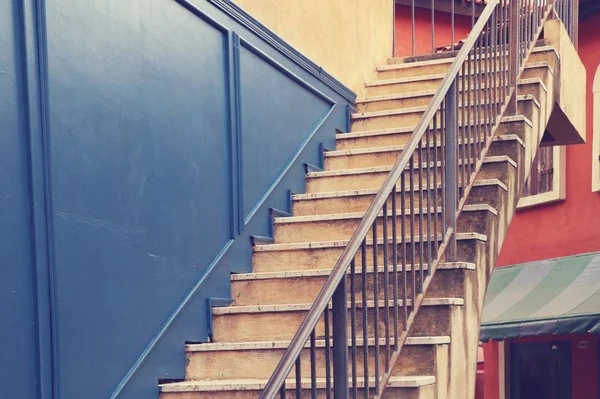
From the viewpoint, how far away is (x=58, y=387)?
4.15 m

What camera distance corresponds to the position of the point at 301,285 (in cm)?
566

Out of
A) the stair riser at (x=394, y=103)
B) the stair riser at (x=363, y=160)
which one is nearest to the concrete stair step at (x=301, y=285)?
the stair riser at (x=363, y=160)

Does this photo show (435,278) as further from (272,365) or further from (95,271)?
(95,271)

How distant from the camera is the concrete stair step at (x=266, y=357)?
181 inches

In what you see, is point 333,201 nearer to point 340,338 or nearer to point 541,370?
point 340,338

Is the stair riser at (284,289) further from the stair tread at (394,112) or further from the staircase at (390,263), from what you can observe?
the stair tread at (394,112)

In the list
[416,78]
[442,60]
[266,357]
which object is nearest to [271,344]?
[266,357]

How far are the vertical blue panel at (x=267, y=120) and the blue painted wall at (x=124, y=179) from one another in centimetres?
2

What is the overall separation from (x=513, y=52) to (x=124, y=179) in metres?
3.24

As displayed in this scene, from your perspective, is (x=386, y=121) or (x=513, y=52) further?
(x=386, y=121)

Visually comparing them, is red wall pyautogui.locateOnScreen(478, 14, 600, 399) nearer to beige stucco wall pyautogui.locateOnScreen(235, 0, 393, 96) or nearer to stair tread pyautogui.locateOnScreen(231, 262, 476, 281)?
beige stucco wall pyautogui.locateOnScreen(235, 0, 393, 96)

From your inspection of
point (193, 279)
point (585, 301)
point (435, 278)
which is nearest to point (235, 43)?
point (193, 279)

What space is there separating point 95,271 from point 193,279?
3.51 ft

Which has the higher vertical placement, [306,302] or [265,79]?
[265,79]
